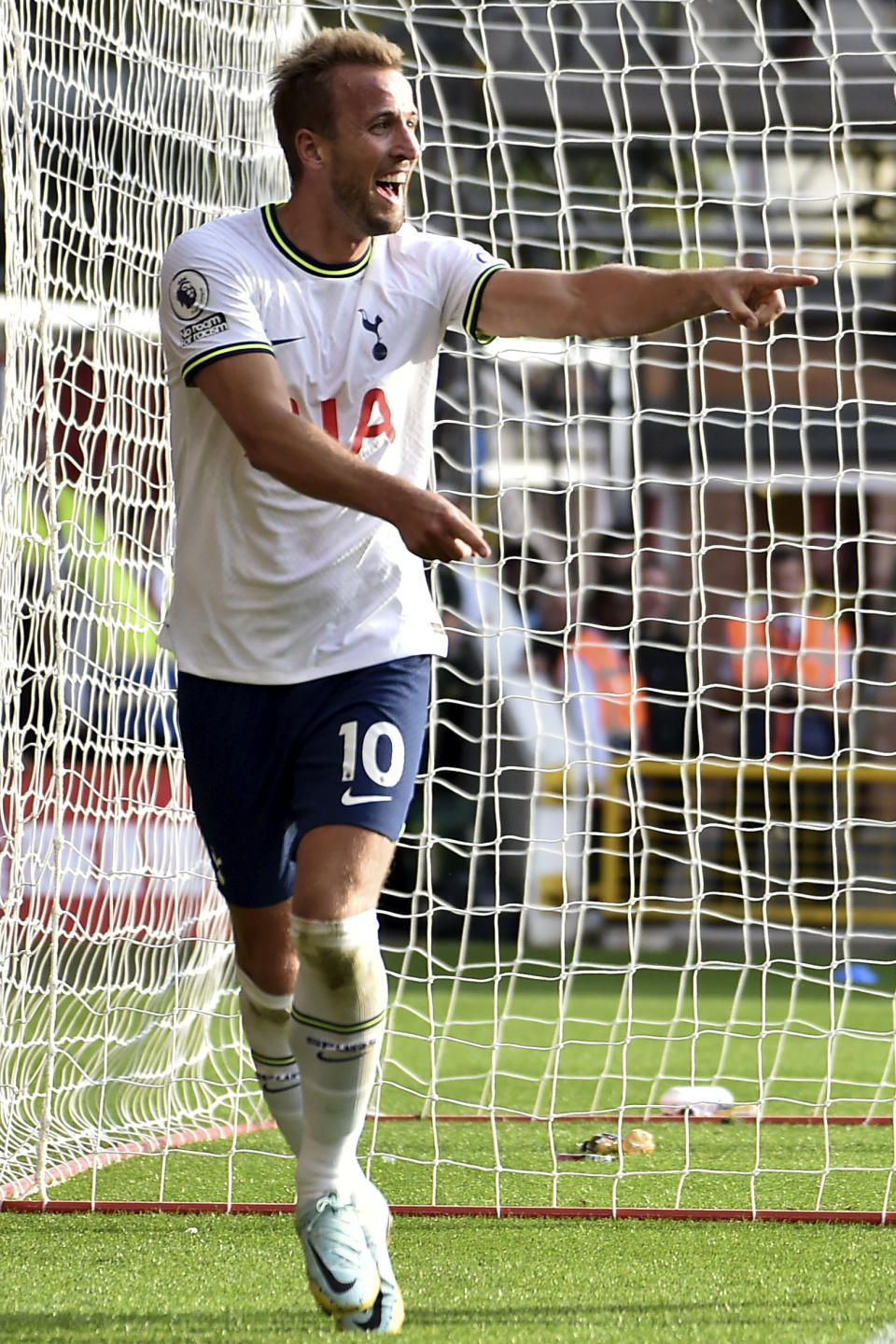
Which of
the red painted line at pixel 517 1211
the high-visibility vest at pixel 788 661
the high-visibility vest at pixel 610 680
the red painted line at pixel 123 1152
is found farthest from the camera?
the high-visibility vest at pixel 788 661

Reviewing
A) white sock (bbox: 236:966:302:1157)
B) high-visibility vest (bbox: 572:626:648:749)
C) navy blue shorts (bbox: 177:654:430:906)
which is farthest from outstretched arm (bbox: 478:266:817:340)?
high-visibility vest (bbox: 572:626:648:749)

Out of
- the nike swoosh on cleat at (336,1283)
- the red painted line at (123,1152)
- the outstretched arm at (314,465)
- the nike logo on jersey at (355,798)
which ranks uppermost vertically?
the outstretched arm at (314,465)

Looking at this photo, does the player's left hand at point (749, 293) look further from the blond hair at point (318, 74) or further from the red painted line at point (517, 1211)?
the red painted line at point (517, 1211)

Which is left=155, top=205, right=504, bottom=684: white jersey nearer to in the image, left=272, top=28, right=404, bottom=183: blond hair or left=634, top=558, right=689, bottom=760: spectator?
left=272, top=28, right=404, bottom=183: blond hair

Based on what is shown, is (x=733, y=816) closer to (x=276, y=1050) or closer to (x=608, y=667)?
(x=608, y=667)

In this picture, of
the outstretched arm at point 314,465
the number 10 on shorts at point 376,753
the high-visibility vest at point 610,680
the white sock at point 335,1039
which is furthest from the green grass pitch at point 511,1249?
the high-visibility vest at point 610,680

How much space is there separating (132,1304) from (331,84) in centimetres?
214

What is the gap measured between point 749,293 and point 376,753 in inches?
39.5

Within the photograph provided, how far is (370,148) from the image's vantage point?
2977mm

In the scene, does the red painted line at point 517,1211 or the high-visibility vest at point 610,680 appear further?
the high-visibility vest at point 610,680

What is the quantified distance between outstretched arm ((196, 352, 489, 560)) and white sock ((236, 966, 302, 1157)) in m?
1.05

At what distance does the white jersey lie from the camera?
294cm

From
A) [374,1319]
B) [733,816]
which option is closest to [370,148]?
[374,1319]

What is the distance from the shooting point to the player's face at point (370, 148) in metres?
2.98
